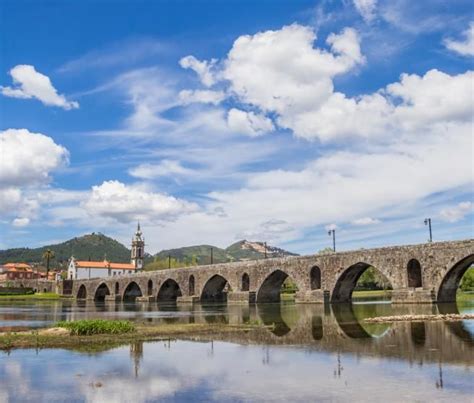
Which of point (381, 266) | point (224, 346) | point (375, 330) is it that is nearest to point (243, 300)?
point (381, 266)

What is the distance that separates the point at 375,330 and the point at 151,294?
80.8m

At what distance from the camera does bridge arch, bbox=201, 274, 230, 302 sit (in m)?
85.4

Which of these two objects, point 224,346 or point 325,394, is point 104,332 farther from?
point 325,394

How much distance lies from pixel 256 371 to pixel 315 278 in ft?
163

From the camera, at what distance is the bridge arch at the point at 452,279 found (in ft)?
158

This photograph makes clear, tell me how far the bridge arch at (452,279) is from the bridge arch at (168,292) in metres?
58.1

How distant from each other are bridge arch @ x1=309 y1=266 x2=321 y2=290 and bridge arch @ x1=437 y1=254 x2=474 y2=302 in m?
16.5

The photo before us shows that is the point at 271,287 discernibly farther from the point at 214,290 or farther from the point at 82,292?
the point at 82,292

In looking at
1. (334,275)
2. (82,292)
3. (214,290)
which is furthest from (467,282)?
(82,292)

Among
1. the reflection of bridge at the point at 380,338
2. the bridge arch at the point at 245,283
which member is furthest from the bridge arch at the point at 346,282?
the reflection of bridge at the point at 380,338

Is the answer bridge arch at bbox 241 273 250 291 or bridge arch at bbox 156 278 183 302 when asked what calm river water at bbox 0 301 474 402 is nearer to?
bridge arch at bbox 241 273 250 291

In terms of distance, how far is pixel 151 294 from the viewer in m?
103

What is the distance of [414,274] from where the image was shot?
52.2 metres

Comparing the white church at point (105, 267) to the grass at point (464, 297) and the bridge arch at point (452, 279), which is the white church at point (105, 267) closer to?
the grass at point (464, 297)
